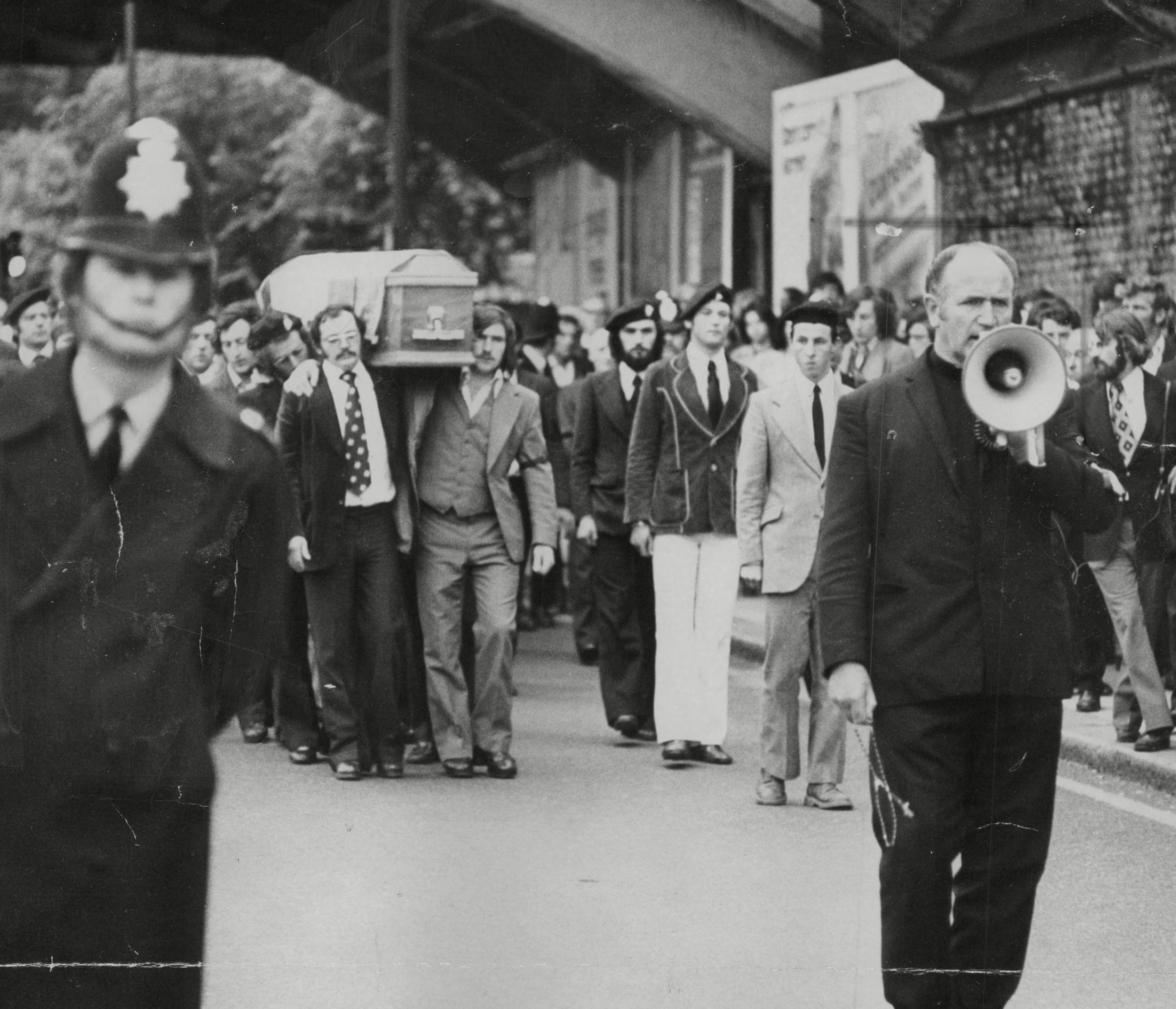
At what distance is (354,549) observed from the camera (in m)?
9.52

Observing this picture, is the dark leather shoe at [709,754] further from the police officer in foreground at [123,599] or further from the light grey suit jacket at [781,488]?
the police officer in foreground at [123,599]

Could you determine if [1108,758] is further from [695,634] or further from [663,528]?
[663,528]

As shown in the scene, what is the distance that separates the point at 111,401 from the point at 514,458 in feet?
17.6

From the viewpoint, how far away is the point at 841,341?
984 centimetres

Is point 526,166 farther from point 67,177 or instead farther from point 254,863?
point 254,863

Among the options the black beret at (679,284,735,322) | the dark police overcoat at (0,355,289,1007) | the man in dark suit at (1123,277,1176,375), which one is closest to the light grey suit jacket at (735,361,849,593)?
the black beret at (679,284,735,322)

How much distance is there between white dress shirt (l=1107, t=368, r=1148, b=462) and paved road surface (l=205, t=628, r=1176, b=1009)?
1558mm

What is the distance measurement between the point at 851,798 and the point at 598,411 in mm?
3642

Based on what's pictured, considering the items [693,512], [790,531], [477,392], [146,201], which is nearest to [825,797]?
[790,531]

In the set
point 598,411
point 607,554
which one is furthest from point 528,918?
point 598,411

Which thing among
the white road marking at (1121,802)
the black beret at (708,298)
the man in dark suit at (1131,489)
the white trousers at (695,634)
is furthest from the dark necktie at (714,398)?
the white road marking at (1121,802)

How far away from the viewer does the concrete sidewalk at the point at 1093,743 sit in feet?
30.1

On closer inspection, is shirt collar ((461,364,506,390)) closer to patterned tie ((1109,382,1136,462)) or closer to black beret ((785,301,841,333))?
black beret ((785,301,841,333))

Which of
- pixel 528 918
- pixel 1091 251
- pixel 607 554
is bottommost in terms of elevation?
pixel 528 918
